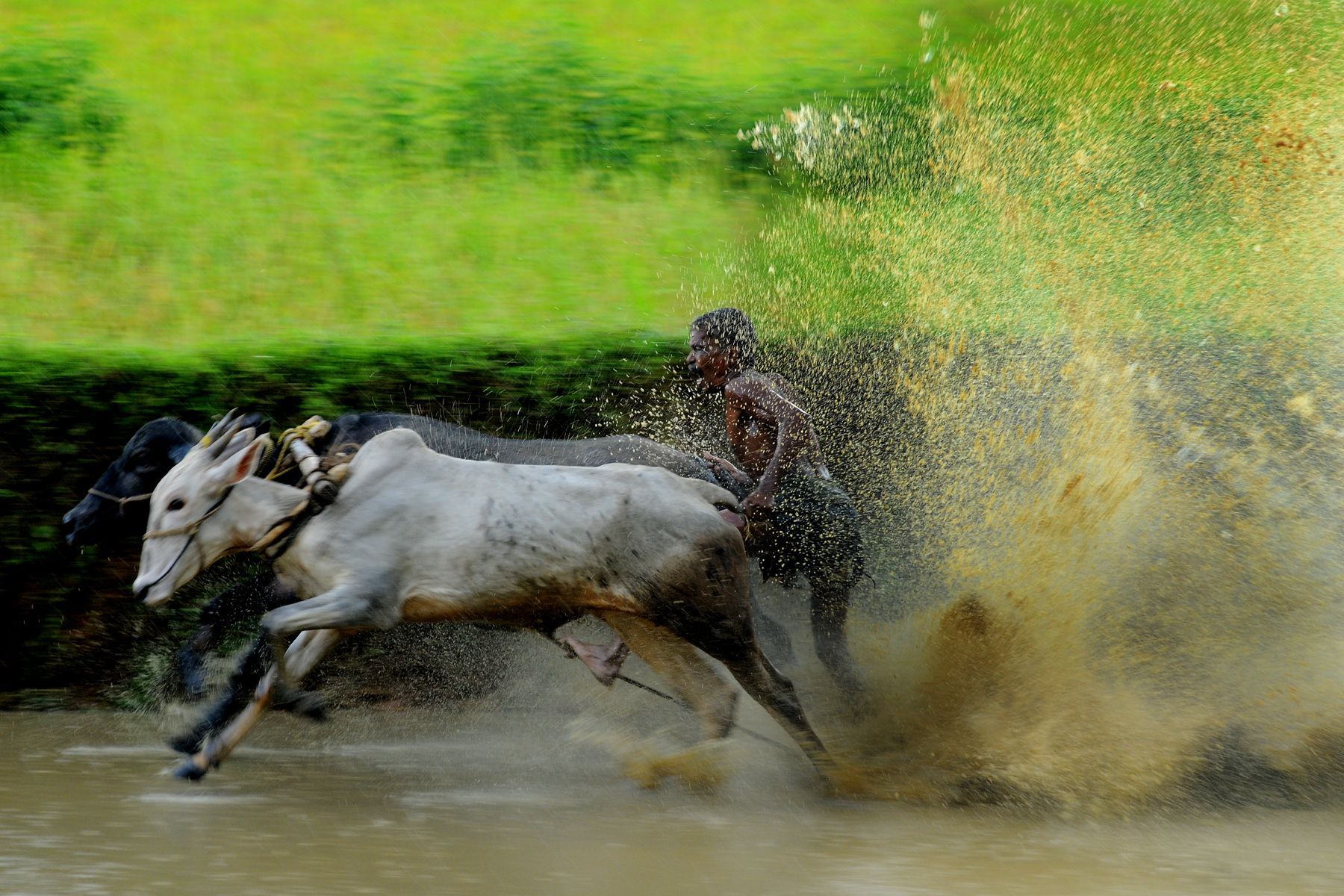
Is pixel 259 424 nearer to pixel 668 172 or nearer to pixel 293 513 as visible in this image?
pixel 293 513

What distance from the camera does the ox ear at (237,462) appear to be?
5277 mm

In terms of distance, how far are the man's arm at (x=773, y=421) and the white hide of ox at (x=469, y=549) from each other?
476 mm

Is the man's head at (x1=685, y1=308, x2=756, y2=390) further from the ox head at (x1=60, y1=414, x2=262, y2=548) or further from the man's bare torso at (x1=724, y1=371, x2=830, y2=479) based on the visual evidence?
the ox head at (x1=60, y1=414, x2=262, y2=548)

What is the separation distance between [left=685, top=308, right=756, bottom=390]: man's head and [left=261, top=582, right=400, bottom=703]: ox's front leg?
166cm

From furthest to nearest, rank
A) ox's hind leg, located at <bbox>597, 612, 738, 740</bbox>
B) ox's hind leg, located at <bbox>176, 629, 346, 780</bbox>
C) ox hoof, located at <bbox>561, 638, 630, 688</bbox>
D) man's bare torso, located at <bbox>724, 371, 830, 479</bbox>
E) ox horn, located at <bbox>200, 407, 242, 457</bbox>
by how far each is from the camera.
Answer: man's bare torso, located at <bbox>724, 371, 830, 479</bbox>
ox hoof, located at <bbox>561, 638, 630, 688</bbox>
ox's hind leg, located at <bbox>597, 612, 738, 740</bbox>
ox's hind leg, located at <bbox>176, 629, 346, 780</bbox>
ox horn, located at <bbox>200, 407, 242, 457</bbox>

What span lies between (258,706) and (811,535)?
2190 millimetres

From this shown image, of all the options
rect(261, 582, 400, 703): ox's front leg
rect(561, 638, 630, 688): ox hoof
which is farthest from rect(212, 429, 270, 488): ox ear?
rect(561, 638, 630, 688): ox hoof

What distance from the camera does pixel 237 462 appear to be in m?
5.29

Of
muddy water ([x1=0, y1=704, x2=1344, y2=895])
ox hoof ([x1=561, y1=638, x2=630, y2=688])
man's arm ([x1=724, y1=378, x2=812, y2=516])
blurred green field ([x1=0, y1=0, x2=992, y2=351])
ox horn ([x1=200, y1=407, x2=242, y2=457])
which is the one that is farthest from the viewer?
blurred green field ([x1=0, y1=0, x2=992, y2=351])

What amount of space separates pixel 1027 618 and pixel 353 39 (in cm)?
1047

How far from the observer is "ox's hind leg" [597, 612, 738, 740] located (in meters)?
5.59

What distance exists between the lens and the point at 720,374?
6137 mm

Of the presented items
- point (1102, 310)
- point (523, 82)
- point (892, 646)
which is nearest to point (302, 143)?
point (523, 82)

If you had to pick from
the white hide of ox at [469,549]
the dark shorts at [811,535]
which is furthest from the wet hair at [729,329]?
the white hide of ox at [469,549]
